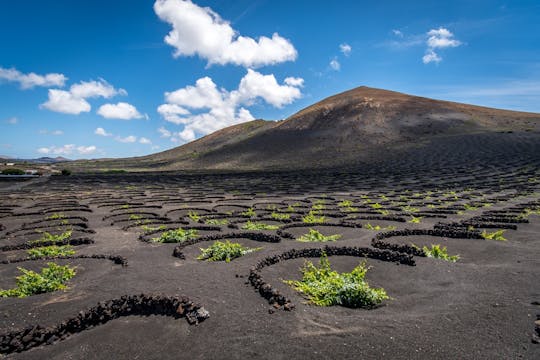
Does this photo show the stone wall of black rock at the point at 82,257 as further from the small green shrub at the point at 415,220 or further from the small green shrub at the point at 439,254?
the small green shrub at the point at 415,220

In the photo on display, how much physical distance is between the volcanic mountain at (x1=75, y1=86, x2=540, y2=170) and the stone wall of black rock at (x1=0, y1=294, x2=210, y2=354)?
61.2 metres

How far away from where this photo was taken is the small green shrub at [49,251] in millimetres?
12914

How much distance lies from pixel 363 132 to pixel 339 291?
8705cm

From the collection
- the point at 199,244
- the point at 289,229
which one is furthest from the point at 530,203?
the point at 199,244

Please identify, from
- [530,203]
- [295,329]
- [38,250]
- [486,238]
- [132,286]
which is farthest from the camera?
[530,203]

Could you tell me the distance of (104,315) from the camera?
754cm

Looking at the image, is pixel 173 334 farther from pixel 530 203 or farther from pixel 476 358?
pixel 530 203

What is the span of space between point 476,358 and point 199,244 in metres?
10.6

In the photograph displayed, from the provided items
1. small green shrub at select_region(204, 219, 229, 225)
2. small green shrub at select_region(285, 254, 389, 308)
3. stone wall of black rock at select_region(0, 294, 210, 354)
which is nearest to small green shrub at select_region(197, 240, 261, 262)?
small green shrub at select_region(285, 254, 389, 308)

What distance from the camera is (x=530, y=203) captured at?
76.8ft

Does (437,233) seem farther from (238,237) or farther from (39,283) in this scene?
(39,283)

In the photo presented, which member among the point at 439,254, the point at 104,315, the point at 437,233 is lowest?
the point at 104,315

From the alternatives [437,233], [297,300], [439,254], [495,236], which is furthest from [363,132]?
[297,300]

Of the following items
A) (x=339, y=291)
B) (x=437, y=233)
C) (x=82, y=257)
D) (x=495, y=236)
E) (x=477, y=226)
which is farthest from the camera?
(x=477, y=226)
